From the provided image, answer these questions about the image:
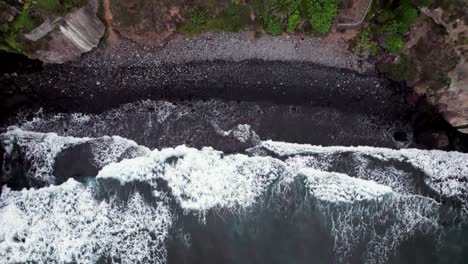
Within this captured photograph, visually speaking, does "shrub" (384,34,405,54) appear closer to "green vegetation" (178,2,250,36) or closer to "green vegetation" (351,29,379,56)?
"green vegetation" (351,29,379,56)

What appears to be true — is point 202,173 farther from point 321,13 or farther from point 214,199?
point 321,13

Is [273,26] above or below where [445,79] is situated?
above

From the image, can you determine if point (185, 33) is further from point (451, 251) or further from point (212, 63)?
point (451, 251)

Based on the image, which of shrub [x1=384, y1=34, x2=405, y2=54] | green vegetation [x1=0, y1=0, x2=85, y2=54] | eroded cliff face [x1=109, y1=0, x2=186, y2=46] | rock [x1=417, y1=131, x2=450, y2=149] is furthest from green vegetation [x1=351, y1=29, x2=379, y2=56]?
green vegetation [x1=0, y1=0, x2=85, y2=54]

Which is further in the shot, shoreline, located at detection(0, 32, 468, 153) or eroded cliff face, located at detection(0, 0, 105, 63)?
shoreline, located at detection(0, 32, 468, 153)

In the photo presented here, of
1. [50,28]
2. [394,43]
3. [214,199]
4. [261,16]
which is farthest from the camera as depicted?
[214,199]

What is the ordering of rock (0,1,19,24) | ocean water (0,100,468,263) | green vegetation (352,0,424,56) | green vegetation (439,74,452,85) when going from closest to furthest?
rock (0,1,19,24) → green vegetation (352,0,424,56) → green vegetation (439,74,452,85) → ocean water (0,100,468,263)

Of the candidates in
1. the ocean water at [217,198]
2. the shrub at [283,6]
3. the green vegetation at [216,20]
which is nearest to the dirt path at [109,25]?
the green vegetation at [216,20]

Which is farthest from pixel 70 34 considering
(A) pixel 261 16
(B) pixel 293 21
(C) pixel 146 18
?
(B) pixel 293 21
